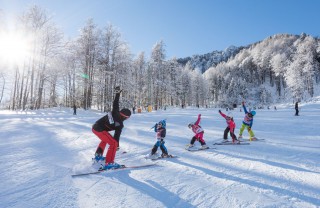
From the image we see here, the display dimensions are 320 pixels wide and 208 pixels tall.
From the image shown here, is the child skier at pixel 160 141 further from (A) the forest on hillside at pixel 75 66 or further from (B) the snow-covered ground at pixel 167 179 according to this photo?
(A) the forest on hillside at pixel 75 66

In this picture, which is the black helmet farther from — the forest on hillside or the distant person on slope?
the forest on hillside

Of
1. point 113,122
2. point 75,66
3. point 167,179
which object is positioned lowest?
point 167,179

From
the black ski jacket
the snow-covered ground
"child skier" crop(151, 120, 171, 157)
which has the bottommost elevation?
the snow-covered ground

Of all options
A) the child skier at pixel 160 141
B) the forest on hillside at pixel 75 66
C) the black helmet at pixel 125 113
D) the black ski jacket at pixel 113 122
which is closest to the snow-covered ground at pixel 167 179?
the child skier at pixel 160 141

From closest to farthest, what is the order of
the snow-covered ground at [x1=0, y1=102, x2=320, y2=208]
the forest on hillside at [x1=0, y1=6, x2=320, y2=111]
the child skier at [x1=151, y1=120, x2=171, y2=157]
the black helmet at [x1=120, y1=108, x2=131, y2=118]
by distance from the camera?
the snow-covered ground at [x1=0, y1=102, x2=320, y2=208], the black helmet at [x1=120, y1=108, x2=131, y2=118], the child skier at [x1=151, y1=120, x2=171, y2=157], the forest on hillside at [x1=0, y1=6, x2=320, y2=111]

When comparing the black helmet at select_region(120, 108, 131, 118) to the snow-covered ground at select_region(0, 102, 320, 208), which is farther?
the black helmet at select_region(120, 108, 131, 118)

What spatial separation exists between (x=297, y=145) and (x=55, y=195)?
9240 mm

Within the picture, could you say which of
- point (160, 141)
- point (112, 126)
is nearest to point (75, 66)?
point (160, 141)

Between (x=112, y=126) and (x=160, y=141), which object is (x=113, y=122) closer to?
(x=112, y=126)

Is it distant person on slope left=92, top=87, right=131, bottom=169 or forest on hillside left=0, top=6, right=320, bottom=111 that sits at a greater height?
forest on hillside left=0, top=6, right=320, bottom=111

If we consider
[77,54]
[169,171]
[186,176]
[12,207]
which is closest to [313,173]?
[186,176]

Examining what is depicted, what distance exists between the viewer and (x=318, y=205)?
12.7 feet

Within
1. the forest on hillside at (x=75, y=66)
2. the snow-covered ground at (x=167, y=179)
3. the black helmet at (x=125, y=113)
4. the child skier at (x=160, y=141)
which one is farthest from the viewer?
the forest on hillside at (x=75, y=66)

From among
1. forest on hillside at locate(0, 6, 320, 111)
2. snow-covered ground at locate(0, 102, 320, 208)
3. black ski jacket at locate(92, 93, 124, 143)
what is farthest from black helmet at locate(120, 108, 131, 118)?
forest on hillside at locate(0, 6, 320, 111)
